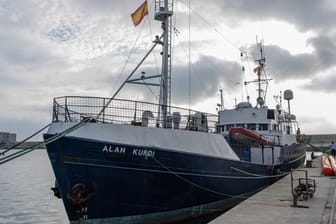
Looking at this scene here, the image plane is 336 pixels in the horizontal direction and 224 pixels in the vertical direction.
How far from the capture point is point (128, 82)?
43.4ft

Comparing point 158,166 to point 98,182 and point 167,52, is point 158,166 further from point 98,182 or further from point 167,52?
point 167,52

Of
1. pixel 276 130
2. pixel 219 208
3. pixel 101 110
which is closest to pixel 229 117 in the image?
pixel 276 130

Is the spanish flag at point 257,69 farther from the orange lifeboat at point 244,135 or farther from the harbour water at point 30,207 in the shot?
the harbour water at point 30,207

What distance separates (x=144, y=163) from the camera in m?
10.6

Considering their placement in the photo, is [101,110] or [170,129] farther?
[170,129]

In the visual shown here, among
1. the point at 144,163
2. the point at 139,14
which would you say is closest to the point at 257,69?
the point at 139,14

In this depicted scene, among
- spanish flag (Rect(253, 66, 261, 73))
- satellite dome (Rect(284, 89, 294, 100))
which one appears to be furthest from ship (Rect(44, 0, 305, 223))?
satellite dome (Rect(284, 89, 294, 100))

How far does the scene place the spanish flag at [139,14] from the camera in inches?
537

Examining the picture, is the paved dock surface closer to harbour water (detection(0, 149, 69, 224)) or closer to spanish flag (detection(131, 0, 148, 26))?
spanish flag (detection(131, 0, 148, 26))

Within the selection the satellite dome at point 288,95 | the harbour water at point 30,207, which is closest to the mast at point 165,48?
the harbour water at point 30,207

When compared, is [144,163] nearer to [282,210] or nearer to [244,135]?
[282,210]

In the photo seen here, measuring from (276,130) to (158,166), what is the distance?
40.1 feet

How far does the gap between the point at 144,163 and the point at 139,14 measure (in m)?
6.50

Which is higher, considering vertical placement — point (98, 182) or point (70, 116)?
point (70, 116)
